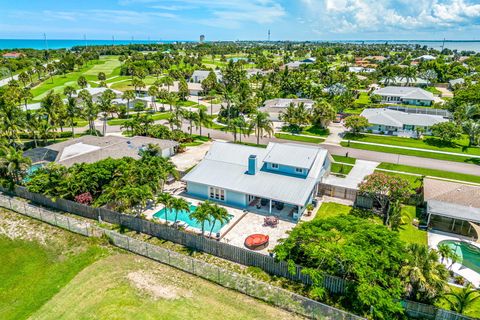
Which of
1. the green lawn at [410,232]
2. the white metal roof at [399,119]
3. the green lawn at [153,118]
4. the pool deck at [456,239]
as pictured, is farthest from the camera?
the green lawn at [153,118]

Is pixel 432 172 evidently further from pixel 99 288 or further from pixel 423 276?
pixel 99 288

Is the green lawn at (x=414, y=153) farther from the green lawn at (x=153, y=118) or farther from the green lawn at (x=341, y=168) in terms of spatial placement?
the green lawn at (x=153, y=118)

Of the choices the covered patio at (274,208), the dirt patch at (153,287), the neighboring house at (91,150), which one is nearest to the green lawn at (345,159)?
the covered patio at (274,208)

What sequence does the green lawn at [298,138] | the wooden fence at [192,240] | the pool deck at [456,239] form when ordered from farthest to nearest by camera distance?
1. the green lawn at [298,138]
2. the pool deck at [456,239]
3. the wooden fence at [192,240]

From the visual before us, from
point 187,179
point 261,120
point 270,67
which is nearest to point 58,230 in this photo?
point 187,179

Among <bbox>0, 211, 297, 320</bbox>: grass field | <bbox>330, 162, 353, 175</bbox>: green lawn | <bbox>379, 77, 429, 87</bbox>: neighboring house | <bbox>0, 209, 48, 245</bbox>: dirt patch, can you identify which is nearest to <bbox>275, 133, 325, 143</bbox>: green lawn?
<bbox>330, 162, 353, 175</bbox>: green lawn

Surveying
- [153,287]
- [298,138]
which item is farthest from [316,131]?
[153,287]

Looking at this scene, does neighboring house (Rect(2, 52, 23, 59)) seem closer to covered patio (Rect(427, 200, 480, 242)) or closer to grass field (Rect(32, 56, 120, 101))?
grass field (Rect(32, 56, 120, 101))
